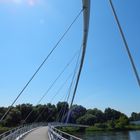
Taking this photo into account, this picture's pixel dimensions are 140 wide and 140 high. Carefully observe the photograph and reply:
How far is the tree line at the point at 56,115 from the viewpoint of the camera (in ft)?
240

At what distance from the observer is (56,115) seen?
311 ft

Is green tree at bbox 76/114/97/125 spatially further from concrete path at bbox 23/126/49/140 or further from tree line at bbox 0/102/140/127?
concrete path at bbox 23/126/49/140

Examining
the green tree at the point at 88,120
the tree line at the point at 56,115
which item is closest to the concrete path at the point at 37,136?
the tree line at the point at 56,115

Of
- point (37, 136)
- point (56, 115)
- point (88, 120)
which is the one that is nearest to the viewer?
point (37, 136)

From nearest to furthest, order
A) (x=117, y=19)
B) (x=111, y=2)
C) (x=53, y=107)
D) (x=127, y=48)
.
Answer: (x=127, y=48), (x=117, y=19), (x=111, y=2), (x=53, y=107)

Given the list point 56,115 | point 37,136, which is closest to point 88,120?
point 56,115

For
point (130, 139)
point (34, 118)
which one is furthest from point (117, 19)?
point (34, 118)

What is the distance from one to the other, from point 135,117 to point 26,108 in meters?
66.1

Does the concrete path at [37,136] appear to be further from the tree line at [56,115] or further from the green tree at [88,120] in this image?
the green tree at [88,120]

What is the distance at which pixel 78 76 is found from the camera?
15.1m

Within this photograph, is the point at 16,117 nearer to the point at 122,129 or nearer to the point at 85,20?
the point at 122,129

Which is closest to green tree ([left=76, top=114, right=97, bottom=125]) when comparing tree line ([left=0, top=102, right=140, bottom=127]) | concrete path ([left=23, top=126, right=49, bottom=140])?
tree line ([left=0, top=102, right=140, bottom=127])

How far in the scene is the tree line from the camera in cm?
7325

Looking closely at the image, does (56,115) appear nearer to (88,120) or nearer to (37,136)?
(88,120)
